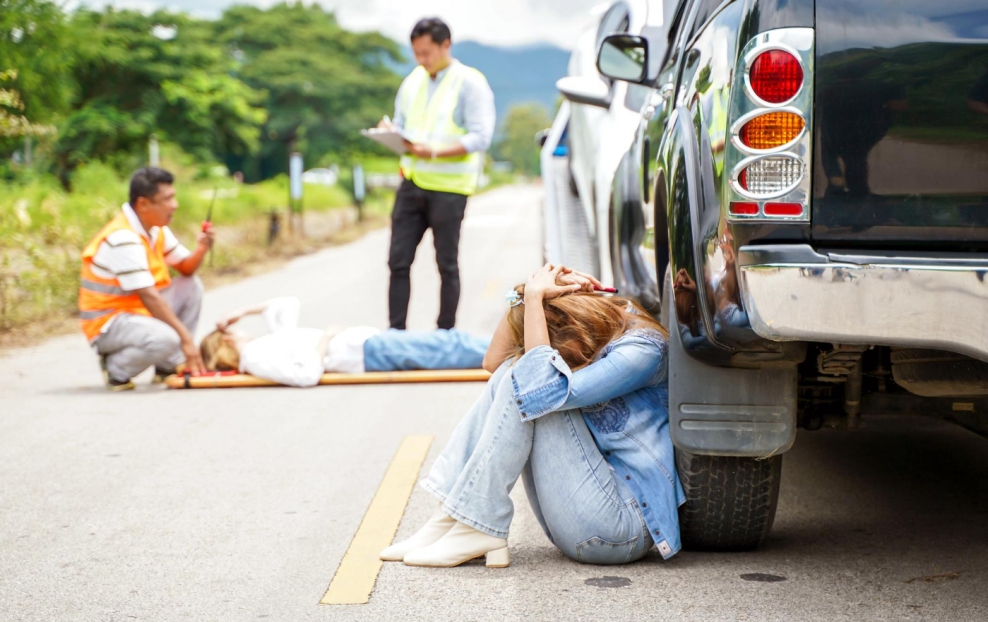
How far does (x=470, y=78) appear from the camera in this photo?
7.54 meters

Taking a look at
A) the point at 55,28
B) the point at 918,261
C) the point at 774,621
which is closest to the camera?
the point at 918,261

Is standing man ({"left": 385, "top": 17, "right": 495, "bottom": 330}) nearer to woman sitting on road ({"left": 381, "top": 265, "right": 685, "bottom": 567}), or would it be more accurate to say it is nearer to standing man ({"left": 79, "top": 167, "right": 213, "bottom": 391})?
standing man ({"left": 79, "top": 167, "right": 213, "bottom": 391})

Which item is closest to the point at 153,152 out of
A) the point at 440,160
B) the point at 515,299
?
the point at 440,160

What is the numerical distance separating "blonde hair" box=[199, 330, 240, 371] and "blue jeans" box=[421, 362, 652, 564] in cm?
375

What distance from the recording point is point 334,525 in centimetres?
412

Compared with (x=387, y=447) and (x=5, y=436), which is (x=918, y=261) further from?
(x=5, y=436)

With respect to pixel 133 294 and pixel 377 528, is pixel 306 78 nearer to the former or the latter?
pixel 133 294

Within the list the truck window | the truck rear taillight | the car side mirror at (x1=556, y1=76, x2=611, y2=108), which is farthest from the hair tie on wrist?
the truck window

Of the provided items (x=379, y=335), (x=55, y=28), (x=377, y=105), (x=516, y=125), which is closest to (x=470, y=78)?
(x=379, y=335)

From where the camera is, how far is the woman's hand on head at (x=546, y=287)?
3.56 meters

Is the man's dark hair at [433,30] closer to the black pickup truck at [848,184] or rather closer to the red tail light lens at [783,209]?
the black pickup truck at [848,184]

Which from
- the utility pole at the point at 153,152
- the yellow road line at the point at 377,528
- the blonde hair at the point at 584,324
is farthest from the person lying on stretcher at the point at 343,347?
the utility pole at the point at 153,152

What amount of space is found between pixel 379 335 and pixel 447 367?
452mm

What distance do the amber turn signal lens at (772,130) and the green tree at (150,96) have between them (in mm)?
19101
